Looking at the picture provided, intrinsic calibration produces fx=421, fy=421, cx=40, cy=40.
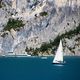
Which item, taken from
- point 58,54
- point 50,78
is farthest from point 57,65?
point 50,78

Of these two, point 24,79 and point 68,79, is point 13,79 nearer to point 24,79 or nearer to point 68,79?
point 24,79

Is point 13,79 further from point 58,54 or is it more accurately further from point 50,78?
point 58,54

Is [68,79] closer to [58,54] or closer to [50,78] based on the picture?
[50,78]

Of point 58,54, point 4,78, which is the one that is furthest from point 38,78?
point 58,54

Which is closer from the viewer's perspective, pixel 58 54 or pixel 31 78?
pixel 31 78

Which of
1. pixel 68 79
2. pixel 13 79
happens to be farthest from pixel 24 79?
pixel 68 79

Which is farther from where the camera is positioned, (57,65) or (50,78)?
(57,65)

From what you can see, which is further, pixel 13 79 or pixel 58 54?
pixel 58 54
